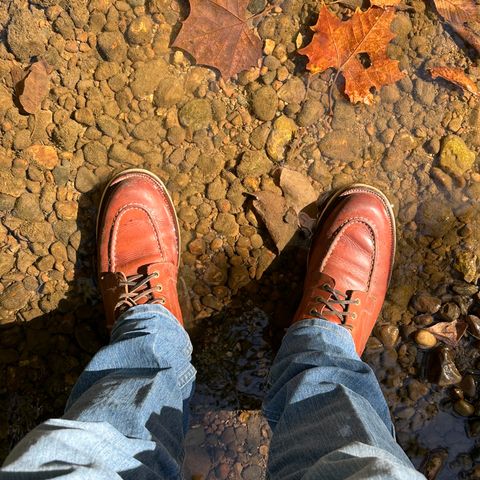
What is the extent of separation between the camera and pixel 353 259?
6.02 ft

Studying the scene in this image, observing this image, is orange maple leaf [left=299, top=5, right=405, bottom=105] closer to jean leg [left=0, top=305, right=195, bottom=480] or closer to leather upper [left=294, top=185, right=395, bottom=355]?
leather upper [left=294, top=185, right=395, bottom=355]

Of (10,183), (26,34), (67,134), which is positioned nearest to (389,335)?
(67,134)

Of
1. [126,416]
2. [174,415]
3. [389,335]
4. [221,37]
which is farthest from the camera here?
[389,335]

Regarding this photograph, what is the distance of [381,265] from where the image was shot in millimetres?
1834

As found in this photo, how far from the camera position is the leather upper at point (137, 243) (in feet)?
5.78

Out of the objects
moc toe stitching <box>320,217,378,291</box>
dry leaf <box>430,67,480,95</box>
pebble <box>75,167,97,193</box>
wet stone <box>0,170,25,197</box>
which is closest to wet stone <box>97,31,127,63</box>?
pebble <box>75,167,97,193</box>

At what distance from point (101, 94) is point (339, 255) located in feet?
3.32

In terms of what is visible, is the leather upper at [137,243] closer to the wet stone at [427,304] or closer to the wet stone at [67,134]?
the wet stone at [67,134]

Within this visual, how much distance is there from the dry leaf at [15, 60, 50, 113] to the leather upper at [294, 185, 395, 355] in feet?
3.51

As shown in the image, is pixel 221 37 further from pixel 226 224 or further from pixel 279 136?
pixel 226 224

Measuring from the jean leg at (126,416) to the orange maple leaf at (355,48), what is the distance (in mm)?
1017

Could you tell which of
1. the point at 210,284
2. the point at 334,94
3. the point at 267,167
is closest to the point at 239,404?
the point at 210,284

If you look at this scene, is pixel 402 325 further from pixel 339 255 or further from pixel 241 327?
pixel 241 327

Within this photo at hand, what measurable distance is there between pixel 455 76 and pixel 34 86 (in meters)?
1.47
